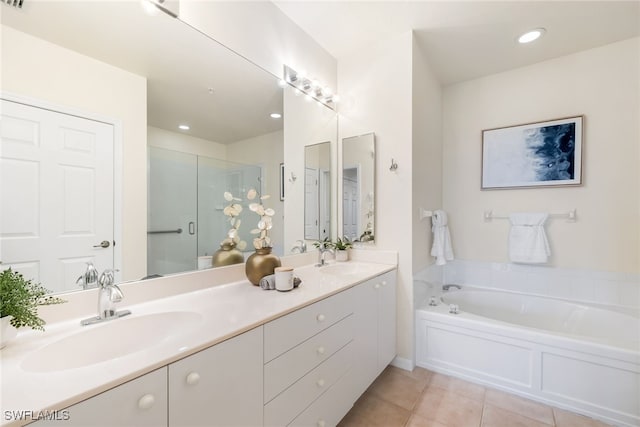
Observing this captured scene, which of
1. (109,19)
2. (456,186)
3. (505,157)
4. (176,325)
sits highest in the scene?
(109,19)

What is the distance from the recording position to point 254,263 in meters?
1.50

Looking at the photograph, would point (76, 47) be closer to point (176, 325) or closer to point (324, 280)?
point (176, 325)

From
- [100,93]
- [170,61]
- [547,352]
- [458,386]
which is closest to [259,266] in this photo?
[100,93]

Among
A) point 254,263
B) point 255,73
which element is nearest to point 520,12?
point 255,73

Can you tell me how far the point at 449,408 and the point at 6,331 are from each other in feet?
7.24

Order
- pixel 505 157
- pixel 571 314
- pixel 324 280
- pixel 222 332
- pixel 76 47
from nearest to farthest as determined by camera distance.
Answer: pixel 222 332 → pixel 76 47 → pixel 324 280 → pixel 571 314 → pixel 505 157

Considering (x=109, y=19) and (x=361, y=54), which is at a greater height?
(x=361, y=54)

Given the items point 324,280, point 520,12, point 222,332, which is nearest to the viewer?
point 222,332

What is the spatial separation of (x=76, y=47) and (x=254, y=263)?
A: 1.17m

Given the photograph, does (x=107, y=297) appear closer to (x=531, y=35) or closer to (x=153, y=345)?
(x=153, y=345)

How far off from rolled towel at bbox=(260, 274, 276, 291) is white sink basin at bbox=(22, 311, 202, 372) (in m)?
0.40

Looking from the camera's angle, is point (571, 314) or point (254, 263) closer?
point (254, 263)

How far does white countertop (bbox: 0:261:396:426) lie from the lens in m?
0.59

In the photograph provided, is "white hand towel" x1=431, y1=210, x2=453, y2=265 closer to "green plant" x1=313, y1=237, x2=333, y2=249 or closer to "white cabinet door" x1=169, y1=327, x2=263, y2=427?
"green plant" x1=313, y1=237, x2=333, y2=249
